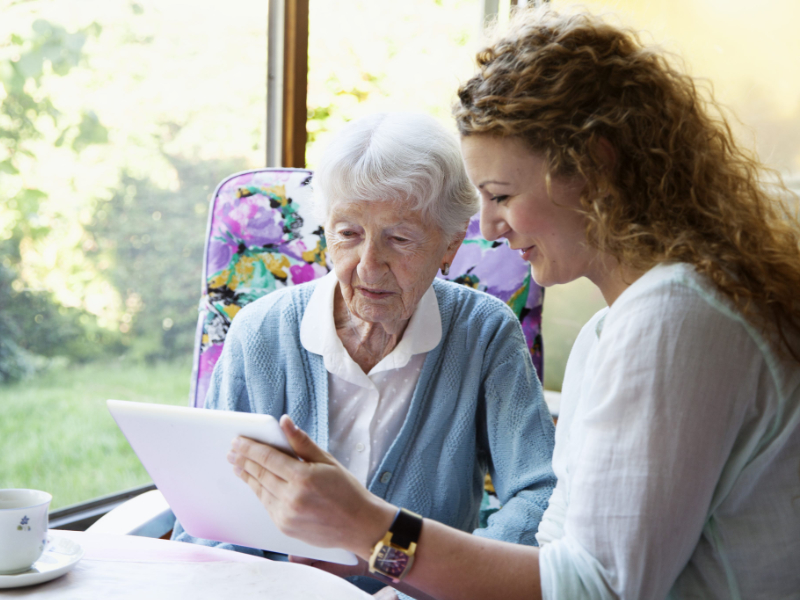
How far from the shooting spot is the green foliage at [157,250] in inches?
103

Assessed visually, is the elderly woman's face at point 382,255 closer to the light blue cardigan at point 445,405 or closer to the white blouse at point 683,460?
the light blue cardigan at point 445,405

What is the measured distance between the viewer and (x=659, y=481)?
0.74m

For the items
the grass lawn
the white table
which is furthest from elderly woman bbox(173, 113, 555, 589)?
the grass lawn

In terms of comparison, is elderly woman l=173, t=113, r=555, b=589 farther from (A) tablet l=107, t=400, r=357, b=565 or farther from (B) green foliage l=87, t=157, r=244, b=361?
(B) green foliage l=87, t=157, r=244, b=361

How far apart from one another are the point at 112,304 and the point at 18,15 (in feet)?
3.59

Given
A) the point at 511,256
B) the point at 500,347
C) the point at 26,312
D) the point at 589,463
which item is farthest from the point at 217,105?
the point at 589,463

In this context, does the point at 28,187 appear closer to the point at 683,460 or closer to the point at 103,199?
the point at 103,199

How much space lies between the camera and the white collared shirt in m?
1.38

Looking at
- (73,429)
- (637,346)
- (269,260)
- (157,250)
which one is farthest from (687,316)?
(73,429)

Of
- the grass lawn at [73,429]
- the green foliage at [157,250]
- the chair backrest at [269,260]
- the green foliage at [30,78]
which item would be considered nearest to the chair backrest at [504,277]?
the chair backrest at [269,260]

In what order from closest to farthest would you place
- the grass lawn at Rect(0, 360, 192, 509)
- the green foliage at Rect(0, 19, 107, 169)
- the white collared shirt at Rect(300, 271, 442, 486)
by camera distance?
the white collared shirt at Rect(300, 271, 442, 486), the green foliage at Rect(0, 19, 107, 169), the grass lawn at Rect(0, 360, 192, 509)

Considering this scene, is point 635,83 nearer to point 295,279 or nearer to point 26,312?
point 295,279

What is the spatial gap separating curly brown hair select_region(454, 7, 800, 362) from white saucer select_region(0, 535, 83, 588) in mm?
783

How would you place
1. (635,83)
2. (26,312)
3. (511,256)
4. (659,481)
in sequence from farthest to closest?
(26,312) < (511,256) < (635,83) < (659,481)
